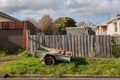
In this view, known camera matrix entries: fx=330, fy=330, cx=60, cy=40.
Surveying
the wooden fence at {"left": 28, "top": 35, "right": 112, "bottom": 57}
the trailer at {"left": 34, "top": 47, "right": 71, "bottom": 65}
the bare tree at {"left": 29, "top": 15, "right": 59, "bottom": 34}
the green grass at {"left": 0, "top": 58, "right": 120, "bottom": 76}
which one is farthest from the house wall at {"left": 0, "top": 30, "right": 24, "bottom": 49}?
the bare tree at {"left": 29, "top": 15, "right": 59, "bottom": 34}

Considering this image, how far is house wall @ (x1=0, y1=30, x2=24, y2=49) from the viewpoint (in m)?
21.9

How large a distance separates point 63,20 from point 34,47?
184ft

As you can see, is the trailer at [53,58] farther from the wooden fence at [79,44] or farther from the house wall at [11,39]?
the house wall at [11,39]

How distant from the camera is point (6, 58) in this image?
19.5m

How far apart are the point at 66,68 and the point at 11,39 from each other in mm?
7689

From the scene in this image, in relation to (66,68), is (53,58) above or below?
above

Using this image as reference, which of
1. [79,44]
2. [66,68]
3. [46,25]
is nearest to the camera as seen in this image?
[66,68]

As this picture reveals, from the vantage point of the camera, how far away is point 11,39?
2200 cm

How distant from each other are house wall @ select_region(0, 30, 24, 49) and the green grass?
5.26 metres

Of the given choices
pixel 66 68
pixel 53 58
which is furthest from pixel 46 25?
pixel 66 68

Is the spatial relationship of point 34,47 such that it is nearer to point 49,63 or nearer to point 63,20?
point 49,63

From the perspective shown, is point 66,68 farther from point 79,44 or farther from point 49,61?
point 79,44

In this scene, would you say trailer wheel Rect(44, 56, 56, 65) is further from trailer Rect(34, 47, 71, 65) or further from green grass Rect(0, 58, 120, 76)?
green grass Rect(0, 58, 120, 76)

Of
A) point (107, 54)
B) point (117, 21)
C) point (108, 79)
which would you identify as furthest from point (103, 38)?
point (117, 21)
